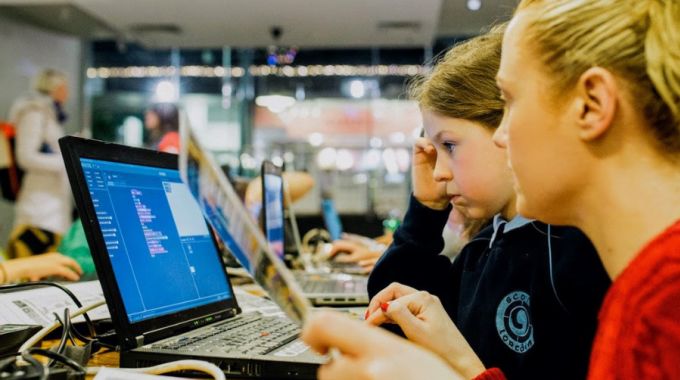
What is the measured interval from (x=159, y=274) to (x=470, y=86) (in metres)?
0.72

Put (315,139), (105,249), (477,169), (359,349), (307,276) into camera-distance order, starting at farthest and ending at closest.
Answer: (315,139)
(307,276)
(477,169)
(105,249)
(359,349)

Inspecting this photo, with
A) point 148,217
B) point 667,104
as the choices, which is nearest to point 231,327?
point 148,217

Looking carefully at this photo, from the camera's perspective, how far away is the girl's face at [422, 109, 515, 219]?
1244mm

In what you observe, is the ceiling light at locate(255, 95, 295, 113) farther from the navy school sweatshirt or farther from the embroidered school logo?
the embroidered school logo

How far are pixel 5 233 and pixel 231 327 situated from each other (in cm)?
618

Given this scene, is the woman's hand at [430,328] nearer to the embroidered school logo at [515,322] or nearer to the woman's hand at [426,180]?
the embroidered school logo at [515,322]

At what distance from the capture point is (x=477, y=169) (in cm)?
126

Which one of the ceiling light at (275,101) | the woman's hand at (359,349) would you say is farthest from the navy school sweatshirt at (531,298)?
the ceiling light at (275,101)

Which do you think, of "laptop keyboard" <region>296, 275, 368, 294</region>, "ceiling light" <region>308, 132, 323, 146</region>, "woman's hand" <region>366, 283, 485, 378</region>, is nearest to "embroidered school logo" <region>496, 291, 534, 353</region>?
"woman's hand" <region>366, 283, 485, 378</region>

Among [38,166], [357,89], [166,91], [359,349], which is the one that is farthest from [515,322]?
[357,89]

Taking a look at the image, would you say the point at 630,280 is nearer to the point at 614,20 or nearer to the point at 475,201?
the point at 614,20

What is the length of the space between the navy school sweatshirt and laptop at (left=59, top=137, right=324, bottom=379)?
0.37 metres

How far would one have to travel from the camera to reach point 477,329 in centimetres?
118

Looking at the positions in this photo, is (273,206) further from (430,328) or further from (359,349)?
(359,349)
